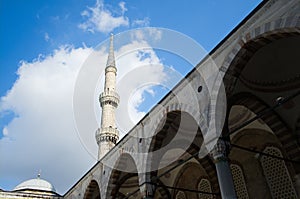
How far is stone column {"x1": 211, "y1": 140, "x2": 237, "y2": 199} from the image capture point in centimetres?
689

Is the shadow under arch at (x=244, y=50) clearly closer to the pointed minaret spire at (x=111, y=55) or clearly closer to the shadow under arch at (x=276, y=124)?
the shadow under arch at (x=276, y=124)

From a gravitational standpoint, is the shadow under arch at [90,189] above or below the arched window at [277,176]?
above

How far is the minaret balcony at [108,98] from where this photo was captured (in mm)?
24156

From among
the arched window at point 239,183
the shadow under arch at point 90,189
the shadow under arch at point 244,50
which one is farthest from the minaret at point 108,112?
the shadow under arch at point 244,50

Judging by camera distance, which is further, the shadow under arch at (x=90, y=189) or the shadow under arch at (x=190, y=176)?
the shadow under arch at (x=90, y=189)

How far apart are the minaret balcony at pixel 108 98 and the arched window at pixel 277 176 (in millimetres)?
15450

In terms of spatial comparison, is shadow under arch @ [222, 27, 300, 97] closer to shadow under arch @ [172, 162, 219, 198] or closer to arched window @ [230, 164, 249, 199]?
arched window @ [230, 164, 249, 199]

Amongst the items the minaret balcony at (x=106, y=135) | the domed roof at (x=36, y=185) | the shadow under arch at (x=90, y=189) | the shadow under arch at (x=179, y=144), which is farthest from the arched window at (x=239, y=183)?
the domed roof at (x=36, y=185)

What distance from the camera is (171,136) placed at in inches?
467

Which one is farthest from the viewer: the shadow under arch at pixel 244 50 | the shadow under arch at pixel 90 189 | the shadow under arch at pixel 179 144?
the shadow under arch at pixel 90 189

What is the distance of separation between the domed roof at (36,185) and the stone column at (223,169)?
62.0 ft

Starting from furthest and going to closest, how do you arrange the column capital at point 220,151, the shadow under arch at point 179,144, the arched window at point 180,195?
the arched window at point 180,195 < the shadow under arch at point 179,144 < the column capital at point 220,151

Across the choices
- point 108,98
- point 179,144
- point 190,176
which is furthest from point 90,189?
point 108,98

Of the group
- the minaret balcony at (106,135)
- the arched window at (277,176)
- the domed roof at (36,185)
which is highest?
the minaret balcony at (106,135)
